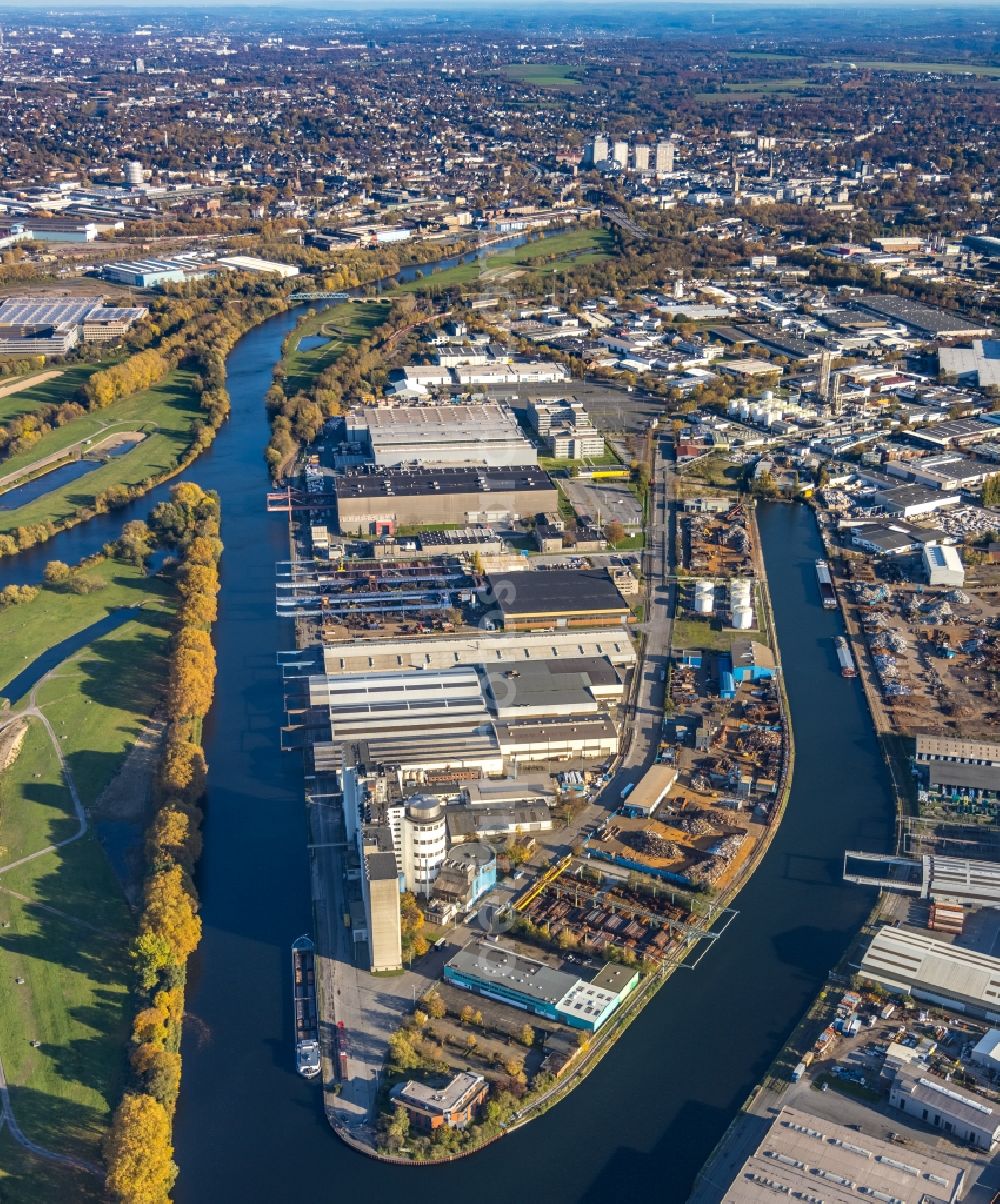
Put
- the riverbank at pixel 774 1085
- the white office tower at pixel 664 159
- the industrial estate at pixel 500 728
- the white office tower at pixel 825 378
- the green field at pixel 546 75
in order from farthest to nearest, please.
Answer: the green field at pixel 546 75 < the white office tower at pixel 664 159 < the white office tower at pixel 825 378 < the industrial estate at pixel 500 728 < the riverbank at pixel 774 1085

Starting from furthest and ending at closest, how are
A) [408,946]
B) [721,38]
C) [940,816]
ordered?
[721,38]
[940,816]
[408,946]

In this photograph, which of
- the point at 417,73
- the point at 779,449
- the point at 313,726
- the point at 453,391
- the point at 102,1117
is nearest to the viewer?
the point at 102,1117

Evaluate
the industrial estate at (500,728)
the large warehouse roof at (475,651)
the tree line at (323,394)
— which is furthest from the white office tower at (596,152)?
the large warehouse roof at (475,651)

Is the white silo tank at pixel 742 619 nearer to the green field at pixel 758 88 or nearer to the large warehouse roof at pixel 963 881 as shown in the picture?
the large warehouse roof at pixel 963 881

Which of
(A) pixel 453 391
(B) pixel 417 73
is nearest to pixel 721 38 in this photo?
(B) pixel 417 73

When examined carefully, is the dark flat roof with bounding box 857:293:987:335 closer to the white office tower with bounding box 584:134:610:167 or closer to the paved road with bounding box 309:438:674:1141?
the paved road with bounding box 309:438:674:1141

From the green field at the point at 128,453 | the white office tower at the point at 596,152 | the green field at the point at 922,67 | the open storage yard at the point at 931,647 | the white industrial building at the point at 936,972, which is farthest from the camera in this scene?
the green field at the point at 922,67

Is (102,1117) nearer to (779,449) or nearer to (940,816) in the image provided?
(940,816)

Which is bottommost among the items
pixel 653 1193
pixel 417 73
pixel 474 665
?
pixel 653 1193
